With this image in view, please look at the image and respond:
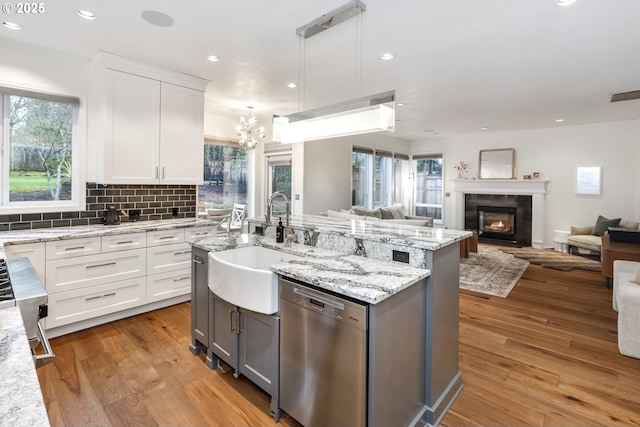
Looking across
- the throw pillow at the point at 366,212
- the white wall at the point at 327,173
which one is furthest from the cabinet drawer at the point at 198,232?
the throw pillow at the point at 366,212

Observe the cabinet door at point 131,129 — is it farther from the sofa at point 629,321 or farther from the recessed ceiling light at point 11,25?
the sofa at point 629,321

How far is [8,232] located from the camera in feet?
9.57

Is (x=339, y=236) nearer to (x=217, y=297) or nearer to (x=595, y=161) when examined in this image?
(x=217, y=297)

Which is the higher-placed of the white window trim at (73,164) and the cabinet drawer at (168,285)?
the white window trim at (73,164)

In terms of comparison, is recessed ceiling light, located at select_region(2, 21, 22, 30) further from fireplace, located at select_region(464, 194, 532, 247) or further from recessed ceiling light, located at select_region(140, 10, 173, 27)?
fireplace, located at select_region(464, 194, 532, 247)

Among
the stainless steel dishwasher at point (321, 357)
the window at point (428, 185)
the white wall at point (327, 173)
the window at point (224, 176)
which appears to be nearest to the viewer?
the stainless steel dishwasher at point (321, 357)

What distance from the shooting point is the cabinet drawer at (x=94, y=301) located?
2.85 meters

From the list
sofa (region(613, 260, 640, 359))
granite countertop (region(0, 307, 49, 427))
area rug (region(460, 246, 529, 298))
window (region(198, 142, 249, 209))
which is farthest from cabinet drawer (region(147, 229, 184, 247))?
sofa (region(613, 260, 640, 359))

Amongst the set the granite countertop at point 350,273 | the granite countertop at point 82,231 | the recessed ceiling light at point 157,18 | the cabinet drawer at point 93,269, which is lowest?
the cabinet drawer at point 93,269

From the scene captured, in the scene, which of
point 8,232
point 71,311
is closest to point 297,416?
point 71,311

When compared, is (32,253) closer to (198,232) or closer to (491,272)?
(198,232)

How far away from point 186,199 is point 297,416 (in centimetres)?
323

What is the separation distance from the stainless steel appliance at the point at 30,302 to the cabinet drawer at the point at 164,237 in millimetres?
1884

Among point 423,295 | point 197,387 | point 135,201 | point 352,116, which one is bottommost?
point 197,387
